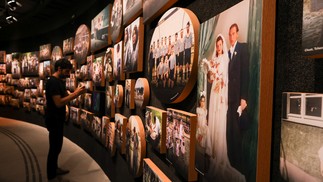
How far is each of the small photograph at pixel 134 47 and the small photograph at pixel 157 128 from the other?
21.0 inches

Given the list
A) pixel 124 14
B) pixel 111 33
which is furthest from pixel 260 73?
pixel 111 33

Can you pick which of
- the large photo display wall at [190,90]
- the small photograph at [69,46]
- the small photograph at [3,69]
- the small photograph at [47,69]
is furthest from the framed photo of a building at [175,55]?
the small photograph at [3,69]

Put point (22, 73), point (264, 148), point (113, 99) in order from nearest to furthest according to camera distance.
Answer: point (264, 148)
point (113, 99)
point (22, 73)

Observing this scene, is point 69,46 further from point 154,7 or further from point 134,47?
point 154,7

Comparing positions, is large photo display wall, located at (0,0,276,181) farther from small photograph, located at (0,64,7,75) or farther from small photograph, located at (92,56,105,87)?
small photograph, located at (0,64,7,75)

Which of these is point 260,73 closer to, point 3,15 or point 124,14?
point 124,14

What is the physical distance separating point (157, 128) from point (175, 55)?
0.54m

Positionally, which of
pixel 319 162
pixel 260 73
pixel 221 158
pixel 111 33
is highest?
pixel 111 33

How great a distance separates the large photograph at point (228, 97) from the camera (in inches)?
29.1

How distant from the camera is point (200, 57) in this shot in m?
1.08

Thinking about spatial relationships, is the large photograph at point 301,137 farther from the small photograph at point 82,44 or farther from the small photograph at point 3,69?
the small photograph at point 3,69

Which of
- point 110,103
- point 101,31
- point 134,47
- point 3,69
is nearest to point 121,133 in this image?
point 110,103

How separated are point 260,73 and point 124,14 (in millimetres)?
2137

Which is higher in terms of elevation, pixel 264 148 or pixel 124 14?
pixel 124 14
